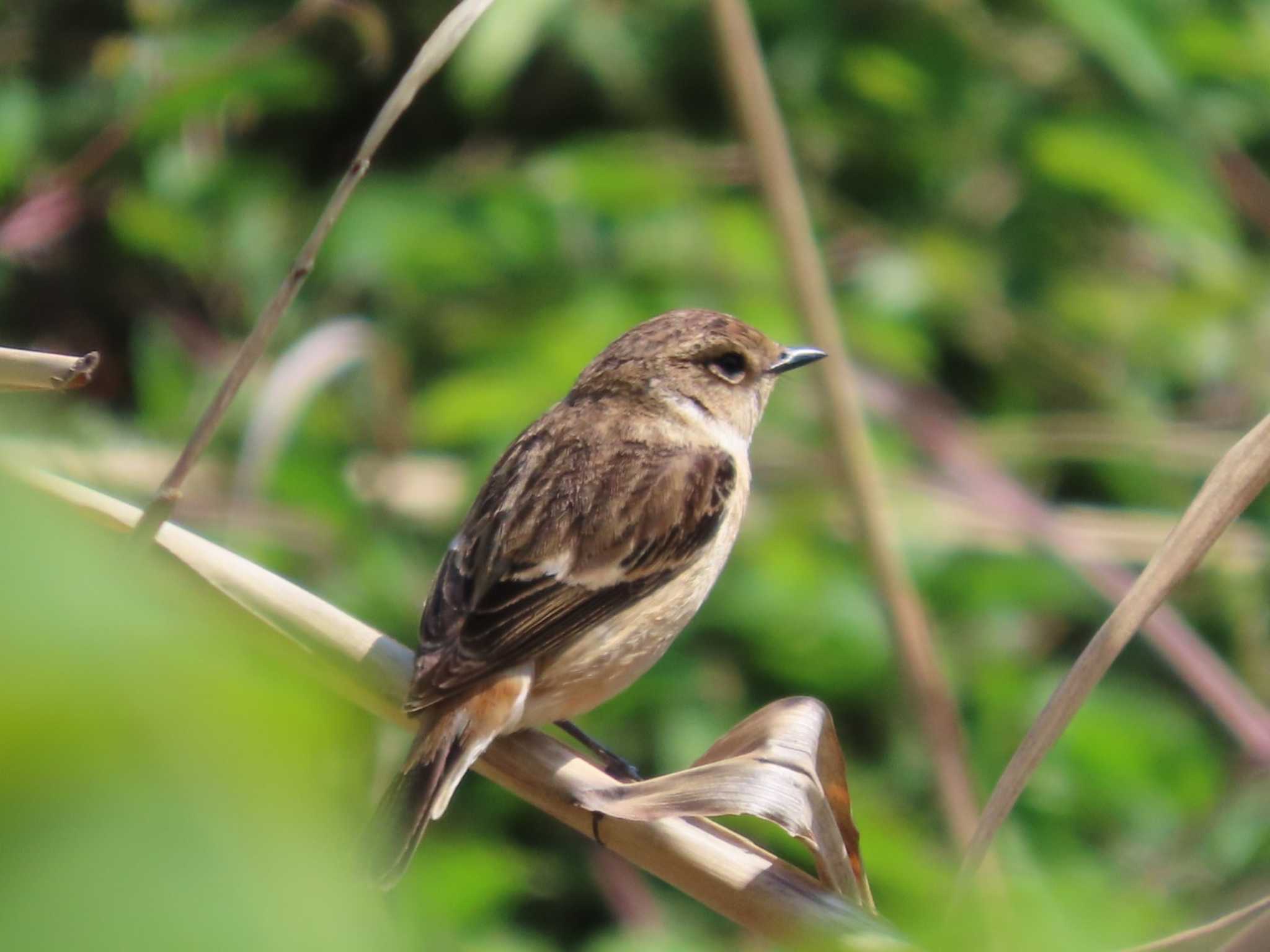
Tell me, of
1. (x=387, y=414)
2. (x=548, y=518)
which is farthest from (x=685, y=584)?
(x=387, y=414)

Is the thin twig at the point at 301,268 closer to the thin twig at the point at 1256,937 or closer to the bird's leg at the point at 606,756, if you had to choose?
the thin twig at the point at 1256,937

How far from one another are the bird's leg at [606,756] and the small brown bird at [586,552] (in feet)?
0.06

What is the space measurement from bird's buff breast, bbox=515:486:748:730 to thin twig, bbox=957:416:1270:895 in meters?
1.27

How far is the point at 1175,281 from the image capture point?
17.6 feet

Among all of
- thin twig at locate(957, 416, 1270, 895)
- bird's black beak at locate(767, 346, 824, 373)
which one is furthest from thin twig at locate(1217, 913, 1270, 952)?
bird's black beak at locate(767, 346, 824, 373)

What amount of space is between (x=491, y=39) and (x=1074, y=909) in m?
3.33

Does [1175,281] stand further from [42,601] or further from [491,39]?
[42,601]

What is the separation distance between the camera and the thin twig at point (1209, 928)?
1.18 metres

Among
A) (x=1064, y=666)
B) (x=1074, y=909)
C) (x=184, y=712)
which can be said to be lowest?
(x=1064, y=666)

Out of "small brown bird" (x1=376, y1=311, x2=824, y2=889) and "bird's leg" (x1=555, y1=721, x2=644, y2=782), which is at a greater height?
"small brown bird" (x1=376, y1=311, x2=824, y2=889)

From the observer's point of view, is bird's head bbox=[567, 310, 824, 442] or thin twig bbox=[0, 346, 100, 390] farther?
bird's head bbox=[567, 310, 824, 442]

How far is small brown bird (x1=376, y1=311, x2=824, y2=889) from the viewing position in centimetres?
251

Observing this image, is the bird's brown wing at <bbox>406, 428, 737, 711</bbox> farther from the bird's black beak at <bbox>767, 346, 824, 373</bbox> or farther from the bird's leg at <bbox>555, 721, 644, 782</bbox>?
the bird's leg at <bbox>555, 721, 644, 782</bbox>

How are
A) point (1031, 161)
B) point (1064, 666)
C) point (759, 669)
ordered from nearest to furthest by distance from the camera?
point (759, 669) < point (1064, 666) < point (1031, 161)
